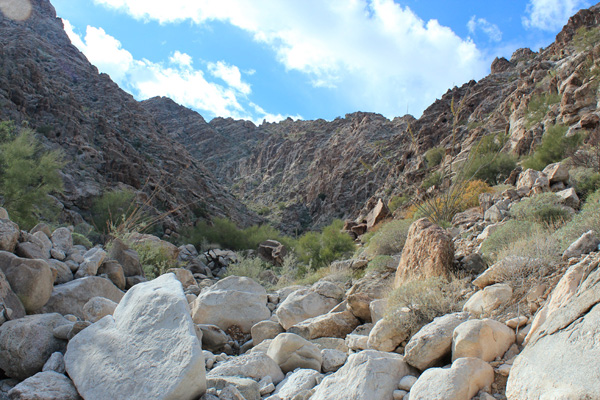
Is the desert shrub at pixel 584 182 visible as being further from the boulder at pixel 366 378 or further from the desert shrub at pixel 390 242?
the boulder at pixel 366 378

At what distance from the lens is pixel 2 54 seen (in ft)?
110

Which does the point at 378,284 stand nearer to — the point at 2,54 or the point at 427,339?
the point at 427,339

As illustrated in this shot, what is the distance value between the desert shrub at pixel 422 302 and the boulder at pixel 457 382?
1371 mm

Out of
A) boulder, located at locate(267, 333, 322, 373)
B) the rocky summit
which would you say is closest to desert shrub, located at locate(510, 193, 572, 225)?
the rocky summit

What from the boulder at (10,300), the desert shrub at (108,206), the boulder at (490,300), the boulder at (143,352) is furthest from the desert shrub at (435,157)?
the boulder at (143,352)

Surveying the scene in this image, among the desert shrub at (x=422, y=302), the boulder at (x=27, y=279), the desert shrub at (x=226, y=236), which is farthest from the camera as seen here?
the desert shrub at (x=226, y=236)

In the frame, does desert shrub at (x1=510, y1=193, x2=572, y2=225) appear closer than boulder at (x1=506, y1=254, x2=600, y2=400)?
No

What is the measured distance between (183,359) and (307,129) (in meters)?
72.5

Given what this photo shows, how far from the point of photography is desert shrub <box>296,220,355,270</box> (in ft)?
54.1

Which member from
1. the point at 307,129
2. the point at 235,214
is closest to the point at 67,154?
the point at 235,214

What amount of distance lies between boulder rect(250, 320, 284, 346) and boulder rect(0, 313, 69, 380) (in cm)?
302

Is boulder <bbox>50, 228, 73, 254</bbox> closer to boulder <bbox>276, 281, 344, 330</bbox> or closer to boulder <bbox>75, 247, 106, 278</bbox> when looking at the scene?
boulder <bbox>75, 247, 106, 278</bbox>

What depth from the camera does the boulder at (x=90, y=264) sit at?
7.00 meters

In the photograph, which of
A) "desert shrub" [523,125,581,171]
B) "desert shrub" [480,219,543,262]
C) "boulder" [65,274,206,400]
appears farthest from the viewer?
"desert shrub" [523,125,581,171]
